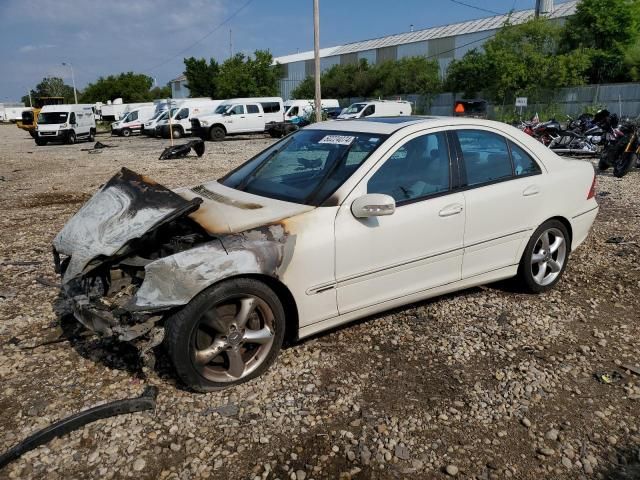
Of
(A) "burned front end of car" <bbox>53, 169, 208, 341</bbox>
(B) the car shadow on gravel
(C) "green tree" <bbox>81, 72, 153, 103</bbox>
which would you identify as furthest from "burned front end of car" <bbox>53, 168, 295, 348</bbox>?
(C) "green tree" <bbox>81, 72, 153, 103</bbox>

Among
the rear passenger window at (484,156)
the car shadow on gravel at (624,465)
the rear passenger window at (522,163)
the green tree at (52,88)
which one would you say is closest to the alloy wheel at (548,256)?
the rear passenger window at (522,163)

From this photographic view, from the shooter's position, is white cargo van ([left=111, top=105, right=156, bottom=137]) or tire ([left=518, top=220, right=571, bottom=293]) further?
white cargo van ([left=111, top=105, right=156, bottom=137])

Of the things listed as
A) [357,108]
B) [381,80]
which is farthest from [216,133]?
[381,80]

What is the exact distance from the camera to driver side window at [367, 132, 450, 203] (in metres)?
3.57

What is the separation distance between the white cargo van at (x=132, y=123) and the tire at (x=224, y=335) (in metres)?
35.4

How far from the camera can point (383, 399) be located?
122 inches

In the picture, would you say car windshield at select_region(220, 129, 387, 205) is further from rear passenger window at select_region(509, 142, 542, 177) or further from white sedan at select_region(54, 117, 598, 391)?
rear passenger window at select_region(509, 142, 542, 177)

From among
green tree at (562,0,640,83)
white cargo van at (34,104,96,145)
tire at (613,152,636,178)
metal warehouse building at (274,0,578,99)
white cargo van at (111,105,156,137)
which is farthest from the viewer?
metal warehouse building at (274,0,578,99)

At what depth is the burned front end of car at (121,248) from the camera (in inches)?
114

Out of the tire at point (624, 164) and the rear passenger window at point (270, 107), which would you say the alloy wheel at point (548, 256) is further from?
the rear passenger window at point (270, 107)

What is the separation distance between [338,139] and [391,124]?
428 millimetres

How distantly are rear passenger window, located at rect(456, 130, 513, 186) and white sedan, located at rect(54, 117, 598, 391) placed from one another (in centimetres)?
1

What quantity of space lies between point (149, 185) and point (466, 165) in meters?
2.36

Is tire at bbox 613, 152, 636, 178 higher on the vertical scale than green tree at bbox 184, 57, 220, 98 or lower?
lower
